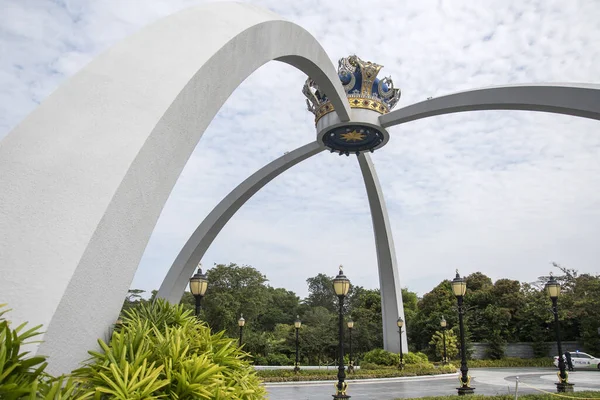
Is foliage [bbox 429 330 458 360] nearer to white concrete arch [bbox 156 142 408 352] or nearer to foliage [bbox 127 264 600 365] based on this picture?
foliage [bbox 127 264 600 365]

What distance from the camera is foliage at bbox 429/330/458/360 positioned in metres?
30.7

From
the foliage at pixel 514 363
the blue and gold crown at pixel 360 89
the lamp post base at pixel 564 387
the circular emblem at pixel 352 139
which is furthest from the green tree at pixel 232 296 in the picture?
the lamp post base at pixel 564 387

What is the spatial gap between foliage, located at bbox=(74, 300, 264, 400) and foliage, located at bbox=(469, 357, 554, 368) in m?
29.8

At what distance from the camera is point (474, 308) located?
37312 mm

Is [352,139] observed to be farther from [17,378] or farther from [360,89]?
[17,378]

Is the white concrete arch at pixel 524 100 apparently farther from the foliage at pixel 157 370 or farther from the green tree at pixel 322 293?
the green tree at pixel 322 293

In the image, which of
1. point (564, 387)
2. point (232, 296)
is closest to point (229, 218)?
point (232, 296)

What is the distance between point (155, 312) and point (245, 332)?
98.2 ft

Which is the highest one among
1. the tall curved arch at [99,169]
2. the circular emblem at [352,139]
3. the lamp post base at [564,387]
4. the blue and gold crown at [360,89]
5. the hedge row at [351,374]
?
the blue and gold crown at [360,89]

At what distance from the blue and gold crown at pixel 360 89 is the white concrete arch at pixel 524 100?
175 centimetres

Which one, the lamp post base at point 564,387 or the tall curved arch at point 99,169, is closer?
the tall curved arch at point 99,169

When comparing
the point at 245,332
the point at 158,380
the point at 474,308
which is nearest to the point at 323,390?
the point at 158,380

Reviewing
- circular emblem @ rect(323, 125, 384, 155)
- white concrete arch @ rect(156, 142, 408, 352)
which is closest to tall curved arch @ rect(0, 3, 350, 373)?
circular emblem @ rect(323, 125, 384, 155)

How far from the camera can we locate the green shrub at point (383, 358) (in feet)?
70.7
